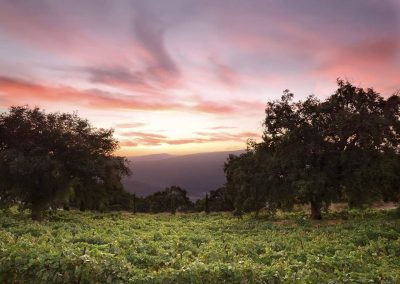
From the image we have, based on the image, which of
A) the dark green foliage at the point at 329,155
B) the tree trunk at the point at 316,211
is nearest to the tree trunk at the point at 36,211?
the dark green foliage at the point at 329,155

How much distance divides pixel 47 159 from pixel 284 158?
2172 cm

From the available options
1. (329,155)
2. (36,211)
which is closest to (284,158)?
(329,155)

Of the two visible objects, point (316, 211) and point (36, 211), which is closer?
point (316, 211)

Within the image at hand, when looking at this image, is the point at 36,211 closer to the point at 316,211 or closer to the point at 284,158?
the point at 284,158

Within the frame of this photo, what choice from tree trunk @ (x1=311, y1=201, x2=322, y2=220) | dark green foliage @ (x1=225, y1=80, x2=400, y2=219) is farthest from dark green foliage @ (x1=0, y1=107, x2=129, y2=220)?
tree trunk @ (x1=311, y1=201, x2=322, y2=220)

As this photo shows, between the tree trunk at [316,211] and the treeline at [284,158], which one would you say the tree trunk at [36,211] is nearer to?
the treeline at [284,158]

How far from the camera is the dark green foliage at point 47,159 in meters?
37.6

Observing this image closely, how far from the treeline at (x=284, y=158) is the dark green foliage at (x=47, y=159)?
9 cm

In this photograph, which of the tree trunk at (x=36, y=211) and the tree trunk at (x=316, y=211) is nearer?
the tree trunk at (x=316, y=211)

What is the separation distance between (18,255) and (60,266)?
2.06m

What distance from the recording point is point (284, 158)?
1516 inches

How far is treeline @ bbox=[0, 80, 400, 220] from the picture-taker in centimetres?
3691

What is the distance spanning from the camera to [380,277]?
12.0m

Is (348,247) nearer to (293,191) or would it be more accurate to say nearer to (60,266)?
(60,266)
